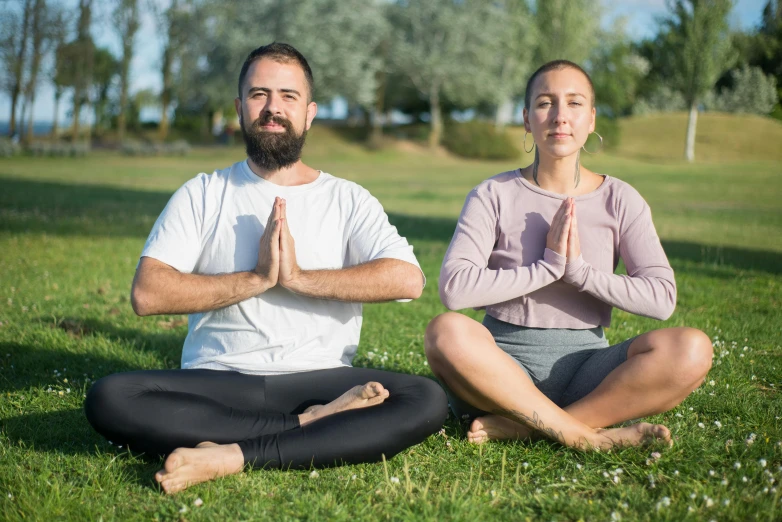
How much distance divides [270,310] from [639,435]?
207 centimetres

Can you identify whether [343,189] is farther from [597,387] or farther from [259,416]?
[597,387]

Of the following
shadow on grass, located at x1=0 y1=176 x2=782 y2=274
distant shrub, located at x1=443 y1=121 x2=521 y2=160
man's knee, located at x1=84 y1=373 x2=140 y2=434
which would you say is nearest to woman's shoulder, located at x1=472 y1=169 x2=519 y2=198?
man's knee, located at x1=84 y1=373 x2=140 y2=434

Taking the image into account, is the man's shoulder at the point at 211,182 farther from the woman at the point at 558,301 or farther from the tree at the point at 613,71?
the tree at the point at 613,71

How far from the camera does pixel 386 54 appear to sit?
55.3 m

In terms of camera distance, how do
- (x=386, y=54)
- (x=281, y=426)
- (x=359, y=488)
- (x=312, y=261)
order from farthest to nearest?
1. (x=386, y=54)
2. (x=312, y=261)
3. (x=281, y=426)
4. (x=359, y=488)

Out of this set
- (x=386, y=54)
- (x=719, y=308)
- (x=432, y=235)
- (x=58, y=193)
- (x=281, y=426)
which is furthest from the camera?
(x=386, y=54)

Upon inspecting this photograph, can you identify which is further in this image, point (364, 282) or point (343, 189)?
point (343, 189)

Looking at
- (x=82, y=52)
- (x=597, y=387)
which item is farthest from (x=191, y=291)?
(x=82, y=52)

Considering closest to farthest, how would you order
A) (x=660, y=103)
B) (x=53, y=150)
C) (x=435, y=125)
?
(x=53, y=150) < (x=435, y=125) < (x=660, y=103)

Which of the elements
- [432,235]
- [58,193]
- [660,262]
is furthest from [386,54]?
[660,262]

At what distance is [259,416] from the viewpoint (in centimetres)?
372

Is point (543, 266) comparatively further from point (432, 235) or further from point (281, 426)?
point (432, 235)

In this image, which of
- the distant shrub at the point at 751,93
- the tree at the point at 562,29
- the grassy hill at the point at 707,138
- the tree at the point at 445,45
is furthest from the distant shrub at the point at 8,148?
the distant shrub at the point at 751,93

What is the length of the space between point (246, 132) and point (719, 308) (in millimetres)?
5802
